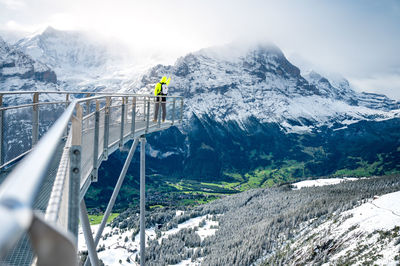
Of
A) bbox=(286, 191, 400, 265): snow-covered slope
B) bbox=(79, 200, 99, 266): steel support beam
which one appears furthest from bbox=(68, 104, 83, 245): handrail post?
bbox=(286, 191, 400, 265): snow-covered slope

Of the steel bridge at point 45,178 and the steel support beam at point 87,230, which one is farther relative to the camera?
the steel support beam at point 87,230

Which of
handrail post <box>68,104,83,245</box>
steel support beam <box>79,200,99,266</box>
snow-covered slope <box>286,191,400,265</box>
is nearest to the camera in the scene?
handrail post <box>68,104,83,245</box>

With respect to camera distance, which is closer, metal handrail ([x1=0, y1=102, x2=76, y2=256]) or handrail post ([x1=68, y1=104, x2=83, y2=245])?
metal handrail ([x1=0, y1=102, x2=76, y2=256])

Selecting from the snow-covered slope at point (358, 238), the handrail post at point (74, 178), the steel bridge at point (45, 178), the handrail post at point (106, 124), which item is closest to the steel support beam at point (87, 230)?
the steel bridge at point (45, 178)

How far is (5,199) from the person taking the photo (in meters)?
1.12

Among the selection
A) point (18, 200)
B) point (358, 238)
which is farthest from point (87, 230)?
point (358, 238)

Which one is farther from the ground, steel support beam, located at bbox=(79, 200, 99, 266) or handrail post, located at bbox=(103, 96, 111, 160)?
handrail post, located at bbox=(103, 96, 111, 160)

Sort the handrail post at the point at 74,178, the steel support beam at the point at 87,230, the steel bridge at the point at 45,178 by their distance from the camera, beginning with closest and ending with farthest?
the steel bridge at the point at 45,178
the handrail post at the point at 74,178
the steel support beam at the point at 87,230

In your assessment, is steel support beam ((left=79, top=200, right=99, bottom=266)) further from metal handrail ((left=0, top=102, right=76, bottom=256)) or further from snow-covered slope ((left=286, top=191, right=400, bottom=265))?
snow-covered slope ((left=286, top=191, right=400, bottom=265))

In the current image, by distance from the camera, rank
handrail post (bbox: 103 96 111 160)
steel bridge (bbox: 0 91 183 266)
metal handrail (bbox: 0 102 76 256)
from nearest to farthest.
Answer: metal handrail (bbox: 0 102 76 256) < steel bridge (bbox: 0 91 183 266) < handrail post (bbox: 103 96 111 160)

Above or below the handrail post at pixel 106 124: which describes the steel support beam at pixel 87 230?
below

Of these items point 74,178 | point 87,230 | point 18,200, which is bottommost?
point 87,230

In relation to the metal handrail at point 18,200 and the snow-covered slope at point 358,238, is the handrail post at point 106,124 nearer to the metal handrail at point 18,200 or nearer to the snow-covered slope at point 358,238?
the metal handrail at point 18,200

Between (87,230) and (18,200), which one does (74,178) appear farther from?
(87,230)
